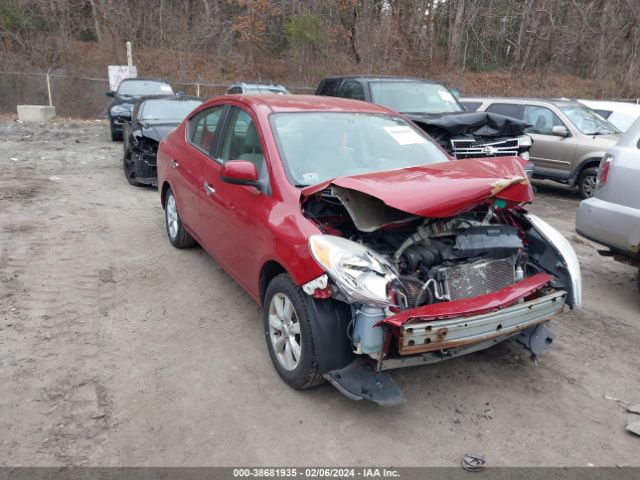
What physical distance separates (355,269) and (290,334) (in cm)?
72

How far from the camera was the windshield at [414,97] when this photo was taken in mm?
8576

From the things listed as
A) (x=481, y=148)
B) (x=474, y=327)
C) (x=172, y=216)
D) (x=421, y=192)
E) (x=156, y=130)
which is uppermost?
(x=421, y=192)

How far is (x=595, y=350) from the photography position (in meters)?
3.92

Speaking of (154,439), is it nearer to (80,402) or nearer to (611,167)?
(80,402)

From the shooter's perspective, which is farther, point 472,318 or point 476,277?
point 476,277

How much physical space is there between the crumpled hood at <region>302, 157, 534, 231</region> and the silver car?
186 centimetres

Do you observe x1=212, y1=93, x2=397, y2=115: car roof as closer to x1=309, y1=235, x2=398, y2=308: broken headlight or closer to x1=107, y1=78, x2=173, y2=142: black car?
x1=309, y1=235, x2=398, y2=308: broken headlight

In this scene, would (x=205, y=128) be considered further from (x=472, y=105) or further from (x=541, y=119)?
(x=472, y=105)

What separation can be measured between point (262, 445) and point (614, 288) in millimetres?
4232

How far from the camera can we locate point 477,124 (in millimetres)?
7625

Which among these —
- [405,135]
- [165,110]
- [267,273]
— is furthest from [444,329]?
[165,110]

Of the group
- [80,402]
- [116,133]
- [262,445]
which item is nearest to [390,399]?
[262,445]

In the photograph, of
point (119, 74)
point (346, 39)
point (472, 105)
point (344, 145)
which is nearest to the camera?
point (344, 145)

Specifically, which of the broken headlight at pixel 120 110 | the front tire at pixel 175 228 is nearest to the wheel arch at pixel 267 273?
the front tire at pixel 175 228
